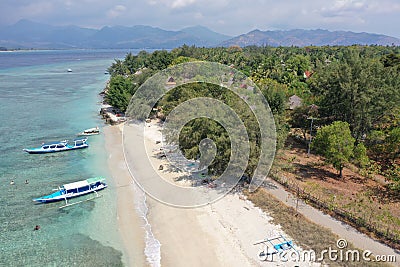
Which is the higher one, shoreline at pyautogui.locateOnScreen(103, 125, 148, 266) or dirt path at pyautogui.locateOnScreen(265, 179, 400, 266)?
dirt path at pyautogui.locateOnScreen(265, 179, 400, 266)

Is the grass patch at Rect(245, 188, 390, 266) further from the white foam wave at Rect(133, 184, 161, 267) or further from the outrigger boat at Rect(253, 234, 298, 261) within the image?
the white foam wave at Rect(133, 184, 161, 267)

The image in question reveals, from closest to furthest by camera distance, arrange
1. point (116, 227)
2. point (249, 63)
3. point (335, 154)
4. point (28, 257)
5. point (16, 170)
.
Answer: point (28, 257) → point (116, 227) → point (335, 154) → point (16, 170) → point (249, 63)

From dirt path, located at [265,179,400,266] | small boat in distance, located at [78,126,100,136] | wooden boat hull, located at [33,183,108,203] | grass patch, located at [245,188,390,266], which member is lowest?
wooden boat hull, located at [33,183,108,203]

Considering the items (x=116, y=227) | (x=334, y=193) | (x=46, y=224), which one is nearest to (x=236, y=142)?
(x=334, y=193)

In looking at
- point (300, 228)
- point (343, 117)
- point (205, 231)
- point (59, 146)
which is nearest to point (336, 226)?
point (300, 228)

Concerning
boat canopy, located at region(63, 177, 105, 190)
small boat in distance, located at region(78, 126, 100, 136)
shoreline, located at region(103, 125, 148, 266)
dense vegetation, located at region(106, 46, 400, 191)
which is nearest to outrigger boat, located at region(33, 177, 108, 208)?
boat canopy, located at region(63, 177, 105, 190)

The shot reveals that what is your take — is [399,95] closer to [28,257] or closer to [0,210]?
[28,257]

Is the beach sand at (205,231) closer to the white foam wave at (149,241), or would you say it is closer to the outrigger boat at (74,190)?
the white foam wave at (149,241)

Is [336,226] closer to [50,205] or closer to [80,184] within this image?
[80,184]
